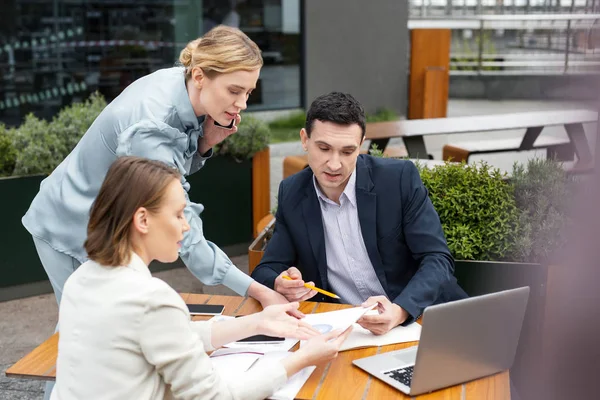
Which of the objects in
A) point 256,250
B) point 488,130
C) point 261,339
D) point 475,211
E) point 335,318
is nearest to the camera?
point 261,339

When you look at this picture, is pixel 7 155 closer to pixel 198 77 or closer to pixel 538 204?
pixel 198 77

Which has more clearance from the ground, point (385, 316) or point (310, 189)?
point (310, 189)

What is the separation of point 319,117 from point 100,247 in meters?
1.28

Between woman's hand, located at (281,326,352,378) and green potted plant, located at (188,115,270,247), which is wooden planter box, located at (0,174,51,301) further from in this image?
woman's hand, located at (281,326,352,378)

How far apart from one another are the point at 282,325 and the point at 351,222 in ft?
2.87

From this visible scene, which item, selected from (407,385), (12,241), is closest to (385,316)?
(407,385)

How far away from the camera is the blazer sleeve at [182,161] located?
89.9 inches

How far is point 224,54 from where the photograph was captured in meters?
2.34

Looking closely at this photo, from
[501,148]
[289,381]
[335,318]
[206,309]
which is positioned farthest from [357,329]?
[501,148]

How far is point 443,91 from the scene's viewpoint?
1147cm

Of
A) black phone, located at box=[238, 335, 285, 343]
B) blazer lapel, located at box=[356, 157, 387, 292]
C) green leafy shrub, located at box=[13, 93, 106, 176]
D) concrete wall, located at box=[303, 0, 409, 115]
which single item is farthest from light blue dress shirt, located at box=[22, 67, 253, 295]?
concrete wall, located at box=[303, 0, 409, 115]

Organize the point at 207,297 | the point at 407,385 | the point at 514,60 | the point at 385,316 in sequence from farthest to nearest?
the point at 514,60, the point at 207,297, the point at 385,316, the point at 407,385

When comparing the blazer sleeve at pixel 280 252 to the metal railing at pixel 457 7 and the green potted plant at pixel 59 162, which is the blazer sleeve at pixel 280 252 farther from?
the metal railing at pixel 457 7

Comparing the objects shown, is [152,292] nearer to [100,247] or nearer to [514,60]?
[100,247]
